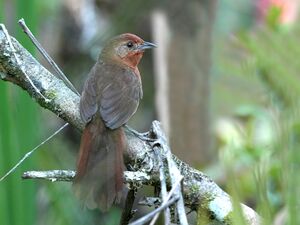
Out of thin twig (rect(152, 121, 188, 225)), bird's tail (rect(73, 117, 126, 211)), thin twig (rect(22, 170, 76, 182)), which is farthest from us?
bird's tail (rect(73, 117, 126, 211))

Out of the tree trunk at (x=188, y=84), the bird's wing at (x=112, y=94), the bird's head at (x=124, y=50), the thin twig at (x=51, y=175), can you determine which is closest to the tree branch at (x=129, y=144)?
the thin twig at (x=51, y=175)

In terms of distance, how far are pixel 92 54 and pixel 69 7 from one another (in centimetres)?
69

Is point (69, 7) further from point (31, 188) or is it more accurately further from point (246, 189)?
point (31, 188)

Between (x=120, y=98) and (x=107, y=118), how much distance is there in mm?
234

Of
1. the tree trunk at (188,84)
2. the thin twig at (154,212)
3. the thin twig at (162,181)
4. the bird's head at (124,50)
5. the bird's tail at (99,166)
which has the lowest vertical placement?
the thin twig at (154,212)

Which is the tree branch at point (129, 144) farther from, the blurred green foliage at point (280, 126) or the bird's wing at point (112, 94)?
the blurred green foliage at point (280, 126)

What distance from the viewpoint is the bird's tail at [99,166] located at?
5.65ft

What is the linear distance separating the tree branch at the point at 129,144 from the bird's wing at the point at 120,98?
0.34m

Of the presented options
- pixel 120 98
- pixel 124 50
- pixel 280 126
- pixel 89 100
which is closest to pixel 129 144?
pixel 89 100

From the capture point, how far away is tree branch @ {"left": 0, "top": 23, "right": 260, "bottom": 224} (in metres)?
1.60

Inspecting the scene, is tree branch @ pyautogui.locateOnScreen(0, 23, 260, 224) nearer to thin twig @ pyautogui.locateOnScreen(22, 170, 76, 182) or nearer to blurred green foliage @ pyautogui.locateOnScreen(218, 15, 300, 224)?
thin twig @ pyautogui.locateOnScreen(22, 170, 76, 182)

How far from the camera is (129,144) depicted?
191cm

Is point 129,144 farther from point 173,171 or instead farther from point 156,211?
point 156,211

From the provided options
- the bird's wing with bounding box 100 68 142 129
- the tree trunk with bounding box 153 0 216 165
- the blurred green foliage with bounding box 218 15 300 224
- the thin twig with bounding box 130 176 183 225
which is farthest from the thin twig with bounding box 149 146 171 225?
the tree trunk with bounding box 153 0 216 165
